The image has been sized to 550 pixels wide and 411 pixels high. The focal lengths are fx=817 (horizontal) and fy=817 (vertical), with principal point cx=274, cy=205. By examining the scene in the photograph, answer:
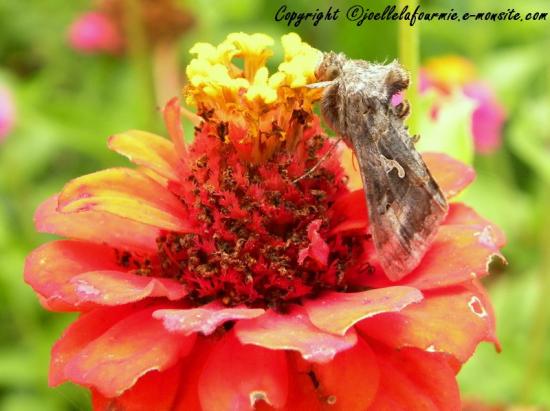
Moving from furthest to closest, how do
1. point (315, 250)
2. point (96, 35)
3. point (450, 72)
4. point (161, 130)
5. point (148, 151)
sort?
point (96, 35) < point (450, 72) < point (161, 130) < point (148, 151) < point (315, 250)

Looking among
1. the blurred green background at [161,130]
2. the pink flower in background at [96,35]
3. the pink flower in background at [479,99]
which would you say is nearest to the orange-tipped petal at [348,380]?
the blurred green background at [161,130]

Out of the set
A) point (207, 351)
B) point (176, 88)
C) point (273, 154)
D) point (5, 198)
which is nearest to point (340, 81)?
point (273, 154)

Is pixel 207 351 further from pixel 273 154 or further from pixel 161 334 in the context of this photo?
pixel 273 154

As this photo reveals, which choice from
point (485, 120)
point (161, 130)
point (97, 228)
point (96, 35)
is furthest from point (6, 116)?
point (97, 228)

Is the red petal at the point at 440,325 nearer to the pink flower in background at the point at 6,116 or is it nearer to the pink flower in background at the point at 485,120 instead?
the pink flower in background at the point at 485,120

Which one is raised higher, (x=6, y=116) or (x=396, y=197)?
(x=396, y=197)

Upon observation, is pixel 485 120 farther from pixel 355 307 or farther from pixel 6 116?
pixel 355 307
